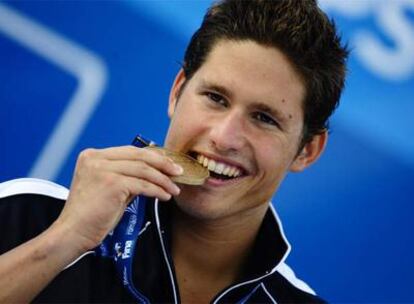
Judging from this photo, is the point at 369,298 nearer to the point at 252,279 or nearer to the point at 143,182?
the point at 252,279

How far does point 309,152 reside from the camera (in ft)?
5.84

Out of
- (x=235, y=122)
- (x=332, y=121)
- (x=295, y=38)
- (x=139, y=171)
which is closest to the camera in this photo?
(x=139, y=171)

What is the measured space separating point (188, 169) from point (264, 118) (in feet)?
0.98

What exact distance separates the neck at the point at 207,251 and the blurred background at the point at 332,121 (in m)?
0.62

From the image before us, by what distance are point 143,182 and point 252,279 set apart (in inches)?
23.2

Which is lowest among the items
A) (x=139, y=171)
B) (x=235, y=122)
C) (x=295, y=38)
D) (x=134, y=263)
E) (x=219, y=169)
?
(x=134, y=263)

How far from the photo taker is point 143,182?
3.78 ft

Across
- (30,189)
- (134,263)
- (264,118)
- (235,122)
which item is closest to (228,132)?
(235,122)

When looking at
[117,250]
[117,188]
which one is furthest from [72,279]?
[117,188]

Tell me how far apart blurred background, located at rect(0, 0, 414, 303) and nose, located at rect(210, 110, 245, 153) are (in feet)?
2.67

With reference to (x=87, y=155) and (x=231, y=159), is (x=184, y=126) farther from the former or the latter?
(x=87, y=155)

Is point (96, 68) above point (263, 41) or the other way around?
the other way around

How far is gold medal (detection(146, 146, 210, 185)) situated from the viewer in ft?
4.14

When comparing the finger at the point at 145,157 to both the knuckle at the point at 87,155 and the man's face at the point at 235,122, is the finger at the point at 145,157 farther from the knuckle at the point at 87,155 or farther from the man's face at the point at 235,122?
the man's face at the point at 235,122
